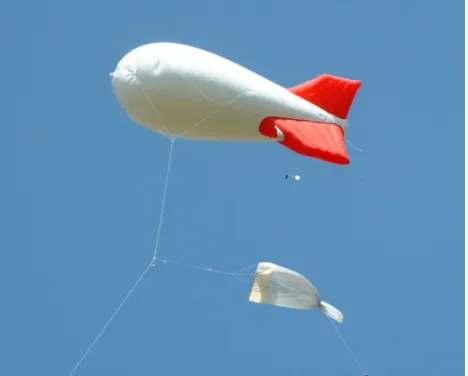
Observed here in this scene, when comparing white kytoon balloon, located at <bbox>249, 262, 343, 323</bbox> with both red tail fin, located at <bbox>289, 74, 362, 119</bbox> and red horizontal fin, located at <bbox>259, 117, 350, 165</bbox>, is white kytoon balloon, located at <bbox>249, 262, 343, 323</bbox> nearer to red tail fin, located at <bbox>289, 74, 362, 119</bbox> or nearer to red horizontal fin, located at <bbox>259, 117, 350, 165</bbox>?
red horizontal fin, located at <bbox>259, 117, 350, 165</bbox>

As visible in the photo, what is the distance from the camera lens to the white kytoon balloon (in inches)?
Result: 1129

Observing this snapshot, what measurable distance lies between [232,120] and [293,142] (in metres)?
1.59

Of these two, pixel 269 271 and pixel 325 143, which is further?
pixel 269 271

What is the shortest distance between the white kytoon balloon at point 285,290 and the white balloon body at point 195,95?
339 centimetres

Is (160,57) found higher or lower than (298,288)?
higher

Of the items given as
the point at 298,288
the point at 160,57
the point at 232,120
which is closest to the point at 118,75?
the point at 160,57

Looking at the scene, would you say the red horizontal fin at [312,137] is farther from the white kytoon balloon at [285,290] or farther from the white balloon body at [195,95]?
the white kytoon balloon at [285,290]

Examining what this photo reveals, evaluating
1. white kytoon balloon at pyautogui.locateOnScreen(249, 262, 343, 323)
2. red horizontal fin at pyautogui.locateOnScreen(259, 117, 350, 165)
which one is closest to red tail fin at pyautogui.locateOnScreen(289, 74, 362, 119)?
red horizontal fin at pyautogui.locateOnScreen(259, 117, 350, 165)

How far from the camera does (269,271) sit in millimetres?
28781

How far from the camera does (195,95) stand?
2675cm

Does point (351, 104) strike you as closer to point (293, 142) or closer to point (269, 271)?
point (293, 142)

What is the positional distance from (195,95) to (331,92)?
366 cm

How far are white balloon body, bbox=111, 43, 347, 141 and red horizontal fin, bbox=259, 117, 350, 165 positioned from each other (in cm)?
20

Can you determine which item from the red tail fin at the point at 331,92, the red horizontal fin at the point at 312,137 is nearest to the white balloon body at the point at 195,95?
the red horizontal fin at the point at 312,137
